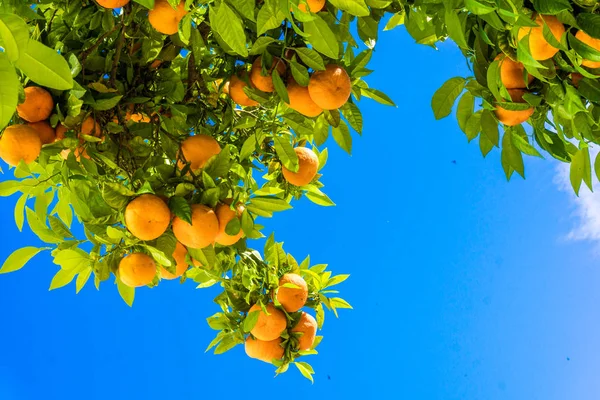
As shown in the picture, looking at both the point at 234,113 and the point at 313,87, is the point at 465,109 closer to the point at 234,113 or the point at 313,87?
the point at 313,87

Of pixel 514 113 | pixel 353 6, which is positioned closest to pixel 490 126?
pixel 514 113

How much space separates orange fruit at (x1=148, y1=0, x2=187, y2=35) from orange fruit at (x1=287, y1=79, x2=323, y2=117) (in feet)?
0.64

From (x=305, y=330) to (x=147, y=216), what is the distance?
0.49 meters

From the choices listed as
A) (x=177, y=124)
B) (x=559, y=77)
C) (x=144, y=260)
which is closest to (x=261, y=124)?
(x=177, y=124)

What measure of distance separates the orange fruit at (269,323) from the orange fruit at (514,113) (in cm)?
56

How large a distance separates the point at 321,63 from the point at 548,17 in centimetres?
31

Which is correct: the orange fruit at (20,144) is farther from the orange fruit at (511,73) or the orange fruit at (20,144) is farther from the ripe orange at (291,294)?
the orange fruit at (511,73)

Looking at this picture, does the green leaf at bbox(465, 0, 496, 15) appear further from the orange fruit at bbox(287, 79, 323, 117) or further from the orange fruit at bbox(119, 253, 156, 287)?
the orange fruit at bbox(119, 253, 156, 287)

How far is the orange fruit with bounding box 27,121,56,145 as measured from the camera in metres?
1.00

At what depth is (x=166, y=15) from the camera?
3.22ft

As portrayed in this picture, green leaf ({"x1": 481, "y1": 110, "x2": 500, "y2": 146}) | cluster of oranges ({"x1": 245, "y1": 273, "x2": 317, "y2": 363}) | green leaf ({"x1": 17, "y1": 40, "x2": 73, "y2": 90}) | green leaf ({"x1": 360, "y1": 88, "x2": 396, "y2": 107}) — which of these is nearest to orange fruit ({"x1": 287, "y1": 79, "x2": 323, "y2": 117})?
green leaf ({"x1": 360, "y1": 88, "x2": 396, "y2": 107})

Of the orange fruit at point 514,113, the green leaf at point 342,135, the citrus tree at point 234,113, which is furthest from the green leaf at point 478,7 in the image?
the green leaf at point 342,135

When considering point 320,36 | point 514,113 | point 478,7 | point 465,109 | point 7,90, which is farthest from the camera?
point 465,109

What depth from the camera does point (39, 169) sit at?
1.16m
